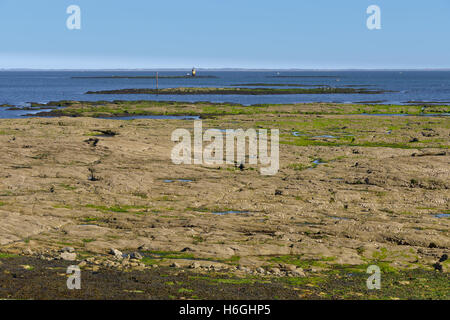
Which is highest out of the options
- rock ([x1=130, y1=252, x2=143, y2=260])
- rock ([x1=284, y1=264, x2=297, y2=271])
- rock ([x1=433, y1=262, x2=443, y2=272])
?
rock ([x1=130, y1=252, x2=143, y2=260])

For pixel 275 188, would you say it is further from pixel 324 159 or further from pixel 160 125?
pixel 160 125

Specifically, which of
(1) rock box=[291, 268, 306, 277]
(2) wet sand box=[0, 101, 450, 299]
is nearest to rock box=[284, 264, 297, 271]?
(2) wet sand box=[0, 101, 450, 299]

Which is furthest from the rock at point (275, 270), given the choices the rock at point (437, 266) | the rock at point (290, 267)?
the rock at point (437, 266)

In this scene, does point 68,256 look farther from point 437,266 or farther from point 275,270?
point 437,266

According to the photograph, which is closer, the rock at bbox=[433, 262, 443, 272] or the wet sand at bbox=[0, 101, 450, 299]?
the rock at bbox=[433, 262, 443, 272]

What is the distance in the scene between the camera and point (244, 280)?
21203mm

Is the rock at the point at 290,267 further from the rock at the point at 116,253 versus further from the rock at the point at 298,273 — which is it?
the rock at the point at 116,253

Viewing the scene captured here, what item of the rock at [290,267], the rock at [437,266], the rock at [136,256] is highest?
the rock at [136,256]

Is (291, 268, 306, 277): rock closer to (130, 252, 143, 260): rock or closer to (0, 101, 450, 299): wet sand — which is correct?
(0, 101, 450, 299): wet sand

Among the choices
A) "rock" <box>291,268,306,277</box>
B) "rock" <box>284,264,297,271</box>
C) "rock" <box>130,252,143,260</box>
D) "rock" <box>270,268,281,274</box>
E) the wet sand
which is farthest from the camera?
the wet sand

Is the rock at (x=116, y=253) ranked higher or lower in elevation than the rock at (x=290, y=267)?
higher

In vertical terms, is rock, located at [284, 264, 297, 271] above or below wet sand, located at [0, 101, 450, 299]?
below

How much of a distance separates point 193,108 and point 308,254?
7730cm
